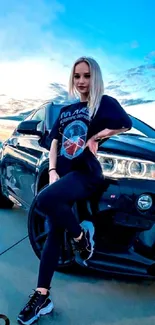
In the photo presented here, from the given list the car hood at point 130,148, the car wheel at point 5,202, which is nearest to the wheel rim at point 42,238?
the car hood at point 130,148

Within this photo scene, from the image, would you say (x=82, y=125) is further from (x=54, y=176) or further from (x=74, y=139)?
(x=54, y=176)

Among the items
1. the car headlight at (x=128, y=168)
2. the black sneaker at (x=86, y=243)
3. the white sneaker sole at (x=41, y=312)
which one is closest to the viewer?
the white sneaker sole at (x=41, y=312)

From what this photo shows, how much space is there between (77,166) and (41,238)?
81 cm

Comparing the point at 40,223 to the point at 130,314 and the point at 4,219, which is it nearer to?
the point at 130,314

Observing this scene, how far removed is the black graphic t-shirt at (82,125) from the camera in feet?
6.70

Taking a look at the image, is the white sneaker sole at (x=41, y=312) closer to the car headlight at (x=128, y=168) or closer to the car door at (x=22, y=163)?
the car headlight at (x=128, y=168)

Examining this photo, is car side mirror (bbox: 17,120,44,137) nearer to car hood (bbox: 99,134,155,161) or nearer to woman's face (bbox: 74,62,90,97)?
car hood (bbox: 99,134,155,161)

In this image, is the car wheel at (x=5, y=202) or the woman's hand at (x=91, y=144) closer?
the woman's hand at (x=91, y=144)

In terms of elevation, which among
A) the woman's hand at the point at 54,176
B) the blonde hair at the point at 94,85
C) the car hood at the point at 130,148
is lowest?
the woman's hand at the point at 54,176

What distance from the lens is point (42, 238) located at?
263cm

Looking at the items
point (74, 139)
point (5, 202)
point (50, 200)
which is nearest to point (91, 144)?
point (74, 139)

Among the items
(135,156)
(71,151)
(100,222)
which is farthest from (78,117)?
(100,222)

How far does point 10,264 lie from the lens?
2.73 m

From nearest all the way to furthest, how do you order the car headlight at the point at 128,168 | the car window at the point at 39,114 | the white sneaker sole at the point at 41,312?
the white sneaker sole at the point at 41,312, the car headlight at the point at 128,168, the car window at the point at 39,114
